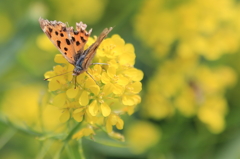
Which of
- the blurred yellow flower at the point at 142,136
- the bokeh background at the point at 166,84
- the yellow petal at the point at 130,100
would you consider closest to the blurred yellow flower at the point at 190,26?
the bokeh background at the point at 166,84

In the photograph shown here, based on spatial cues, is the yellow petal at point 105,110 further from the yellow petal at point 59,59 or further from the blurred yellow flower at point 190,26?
the blurred yellow flower at point 190,26

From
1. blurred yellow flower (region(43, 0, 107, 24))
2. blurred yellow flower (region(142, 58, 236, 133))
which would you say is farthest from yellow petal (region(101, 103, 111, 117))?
blurred yellow flower (region(43, 0, 107, 24))

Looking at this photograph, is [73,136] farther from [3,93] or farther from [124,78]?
[3,93]

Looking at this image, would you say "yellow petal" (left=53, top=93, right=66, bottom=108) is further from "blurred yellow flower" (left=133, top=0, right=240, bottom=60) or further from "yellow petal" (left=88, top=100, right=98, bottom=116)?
"blurred yellow flower" (left=133, top=0, right=240, bottom=60)

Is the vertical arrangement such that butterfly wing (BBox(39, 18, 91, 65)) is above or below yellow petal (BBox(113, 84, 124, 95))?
above

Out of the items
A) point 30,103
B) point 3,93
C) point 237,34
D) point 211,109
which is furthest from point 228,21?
point 3,93

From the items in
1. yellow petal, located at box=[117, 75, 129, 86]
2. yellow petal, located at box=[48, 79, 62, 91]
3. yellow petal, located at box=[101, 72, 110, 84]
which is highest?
yellow petal, located at box=[48, 79, 62, 91]

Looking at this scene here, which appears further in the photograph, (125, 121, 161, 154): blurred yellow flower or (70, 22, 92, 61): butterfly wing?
(125, 121, 161, 154): blurred yellow flower
